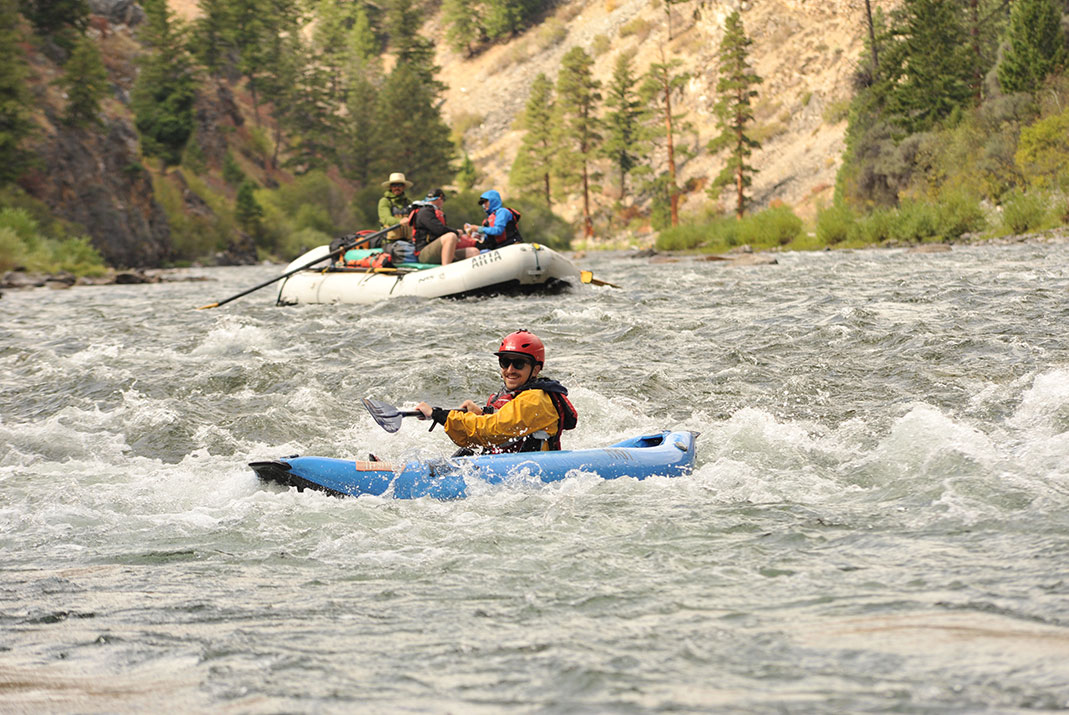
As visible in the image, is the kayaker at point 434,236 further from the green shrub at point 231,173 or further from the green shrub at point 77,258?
the green shrub at point 231,173

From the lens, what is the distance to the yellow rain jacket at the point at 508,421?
5.68 metres

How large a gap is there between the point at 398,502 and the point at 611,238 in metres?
52.9

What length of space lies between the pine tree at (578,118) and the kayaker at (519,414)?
50.5 m

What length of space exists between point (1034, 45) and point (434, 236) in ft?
68.3

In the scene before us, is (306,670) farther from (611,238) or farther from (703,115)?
(703,115)

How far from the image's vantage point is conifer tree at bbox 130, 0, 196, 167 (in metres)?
46.8

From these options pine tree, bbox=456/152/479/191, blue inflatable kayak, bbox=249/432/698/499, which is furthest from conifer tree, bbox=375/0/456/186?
blue inflatable kayak, bbox=249/432/698/499

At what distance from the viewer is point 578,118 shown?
190 ft

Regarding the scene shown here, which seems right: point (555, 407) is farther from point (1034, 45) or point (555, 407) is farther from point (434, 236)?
point (1034, 45)

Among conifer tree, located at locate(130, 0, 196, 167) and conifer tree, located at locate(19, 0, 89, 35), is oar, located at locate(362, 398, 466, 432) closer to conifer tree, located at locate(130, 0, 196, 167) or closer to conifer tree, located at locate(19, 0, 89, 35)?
conifer tree, located at locate(19, 0, 89, 35)

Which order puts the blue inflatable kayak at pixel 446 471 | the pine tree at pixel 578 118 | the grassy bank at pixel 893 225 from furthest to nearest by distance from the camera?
the pine tree at pixel 578 118, the grassy bank at pixel 893 225, the blue inflatable kayak at pixel 446 471

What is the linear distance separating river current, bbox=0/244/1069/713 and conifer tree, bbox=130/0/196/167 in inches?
1564

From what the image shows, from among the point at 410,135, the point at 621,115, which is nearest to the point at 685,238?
the point at 621,115

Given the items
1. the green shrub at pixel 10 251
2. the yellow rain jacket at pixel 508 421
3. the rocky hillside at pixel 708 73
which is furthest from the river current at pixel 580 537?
the rocky hillside at pixel 708 73
